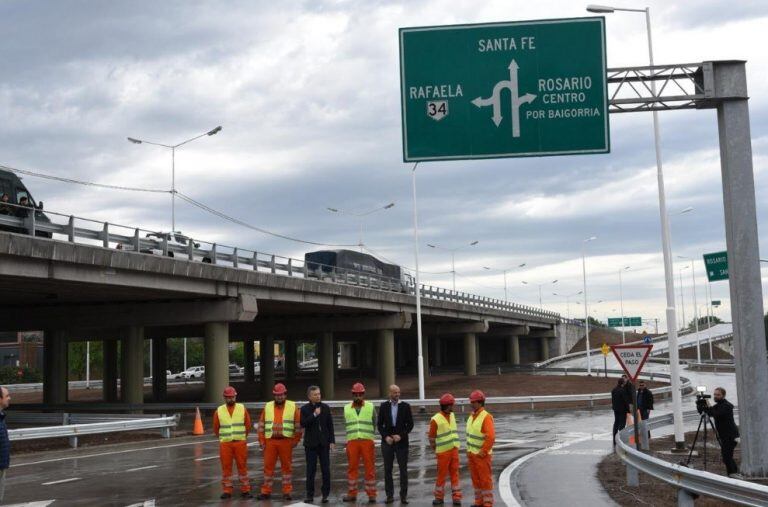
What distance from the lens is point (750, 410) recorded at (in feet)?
50.3

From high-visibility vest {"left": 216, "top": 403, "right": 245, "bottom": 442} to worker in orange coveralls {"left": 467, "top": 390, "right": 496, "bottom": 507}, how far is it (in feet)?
12.6

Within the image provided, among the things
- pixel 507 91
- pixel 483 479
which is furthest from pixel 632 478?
pixel 507 91

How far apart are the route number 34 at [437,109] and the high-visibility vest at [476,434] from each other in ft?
20.1

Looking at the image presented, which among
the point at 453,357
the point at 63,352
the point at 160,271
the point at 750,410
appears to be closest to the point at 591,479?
the point at 750,410

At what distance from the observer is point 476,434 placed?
12.6 meters

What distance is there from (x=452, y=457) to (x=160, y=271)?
72.5ft

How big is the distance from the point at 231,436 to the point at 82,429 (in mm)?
13158

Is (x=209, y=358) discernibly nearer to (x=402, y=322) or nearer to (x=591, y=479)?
(x=402, y=322)

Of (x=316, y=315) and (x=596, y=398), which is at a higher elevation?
(x=316, y=315)

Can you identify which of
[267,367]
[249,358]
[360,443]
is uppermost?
[249,358]

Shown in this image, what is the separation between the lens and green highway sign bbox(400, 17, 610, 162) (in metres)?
16.4

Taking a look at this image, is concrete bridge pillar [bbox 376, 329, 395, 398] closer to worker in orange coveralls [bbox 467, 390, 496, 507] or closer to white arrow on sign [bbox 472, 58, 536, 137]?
white arrow on sign [bbox 472, 58, 536, 137]

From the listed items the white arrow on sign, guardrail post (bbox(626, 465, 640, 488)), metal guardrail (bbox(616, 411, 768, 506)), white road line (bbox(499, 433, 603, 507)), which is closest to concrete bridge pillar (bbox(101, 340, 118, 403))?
white road line (bbox(499, 433, 603, 507))

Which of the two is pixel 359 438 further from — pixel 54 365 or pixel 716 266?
pixel 54 365
